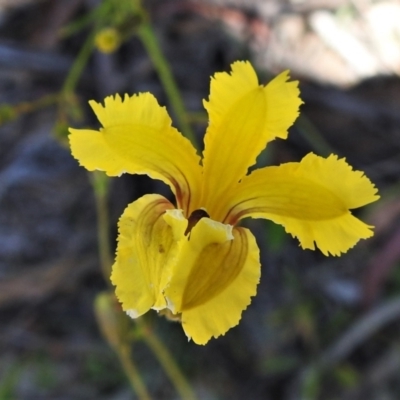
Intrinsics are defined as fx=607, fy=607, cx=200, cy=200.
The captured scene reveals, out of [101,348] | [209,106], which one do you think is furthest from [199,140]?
[209,106]

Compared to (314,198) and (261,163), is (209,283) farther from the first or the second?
(261,163)

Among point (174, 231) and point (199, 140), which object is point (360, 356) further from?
point (174, 231)

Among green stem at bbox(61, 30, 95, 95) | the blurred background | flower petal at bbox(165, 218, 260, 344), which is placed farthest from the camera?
the blurred background

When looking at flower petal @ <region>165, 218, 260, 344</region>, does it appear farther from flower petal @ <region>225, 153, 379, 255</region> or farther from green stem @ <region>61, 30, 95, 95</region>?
green stem @ <region>61, 30, 95, 95</region>

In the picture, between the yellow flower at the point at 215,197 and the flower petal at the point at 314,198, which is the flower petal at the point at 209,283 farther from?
the flower petal at the point at 314,198

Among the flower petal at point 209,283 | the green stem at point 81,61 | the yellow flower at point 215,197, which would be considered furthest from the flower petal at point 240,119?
the green stem at point 81,61

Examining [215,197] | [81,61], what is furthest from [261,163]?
[215,197]

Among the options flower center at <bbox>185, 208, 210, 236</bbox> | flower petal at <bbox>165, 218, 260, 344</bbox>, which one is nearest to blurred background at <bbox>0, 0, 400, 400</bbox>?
flower center at <bbox>185, 208, 210, 236</bbox>
